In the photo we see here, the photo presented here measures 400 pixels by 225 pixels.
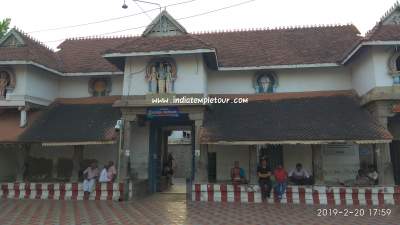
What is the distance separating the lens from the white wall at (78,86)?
1572 centimetres

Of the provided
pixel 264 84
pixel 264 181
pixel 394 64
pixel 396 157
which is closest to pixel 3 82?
pixel 264 84

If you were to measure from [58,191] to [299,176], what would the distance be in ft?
28.6

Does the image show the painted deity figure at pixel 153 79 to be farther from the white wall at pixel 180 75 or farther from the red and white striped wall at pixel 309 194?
the red and white striped wall at pixel 309 194

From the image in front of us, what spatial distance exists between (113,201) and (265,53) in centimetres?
856

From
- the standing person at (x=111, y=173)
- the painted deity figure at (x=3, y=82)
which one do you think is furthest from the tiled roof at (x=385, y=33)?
the painted deity figure at (x=3, y=82)

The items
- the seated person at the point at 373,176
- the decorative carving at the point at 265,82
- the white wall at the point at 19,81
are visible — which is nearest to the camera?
the seated person at the point at 373,176

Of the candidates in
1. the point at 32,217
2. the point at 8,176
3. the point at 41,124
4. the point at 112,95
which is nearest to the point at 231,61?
the point at 112,95

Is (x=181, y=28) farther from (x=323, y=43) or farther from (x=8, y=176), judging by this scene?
(x=8, y=176)

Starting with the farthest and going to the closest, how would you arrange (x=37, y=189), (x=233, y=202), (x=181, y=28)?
(x=181, y=28), (x=37, y=189), (x=233, y=202)

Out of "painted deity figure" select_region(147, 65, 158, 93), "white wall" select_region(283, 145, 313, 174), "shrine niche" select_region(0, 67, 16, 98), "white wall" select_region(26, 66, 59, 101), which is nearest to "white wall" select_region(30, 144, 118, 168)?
"white wall" select_region(26, 66, 59, 101)

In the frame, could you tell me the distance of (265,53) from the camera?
49.8ft

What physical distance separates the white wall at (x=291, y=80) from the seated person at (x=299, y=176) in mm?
3487

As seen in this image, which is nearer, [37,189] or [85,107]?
[37,189]

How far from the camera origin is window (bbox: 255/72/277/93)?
1494cm
